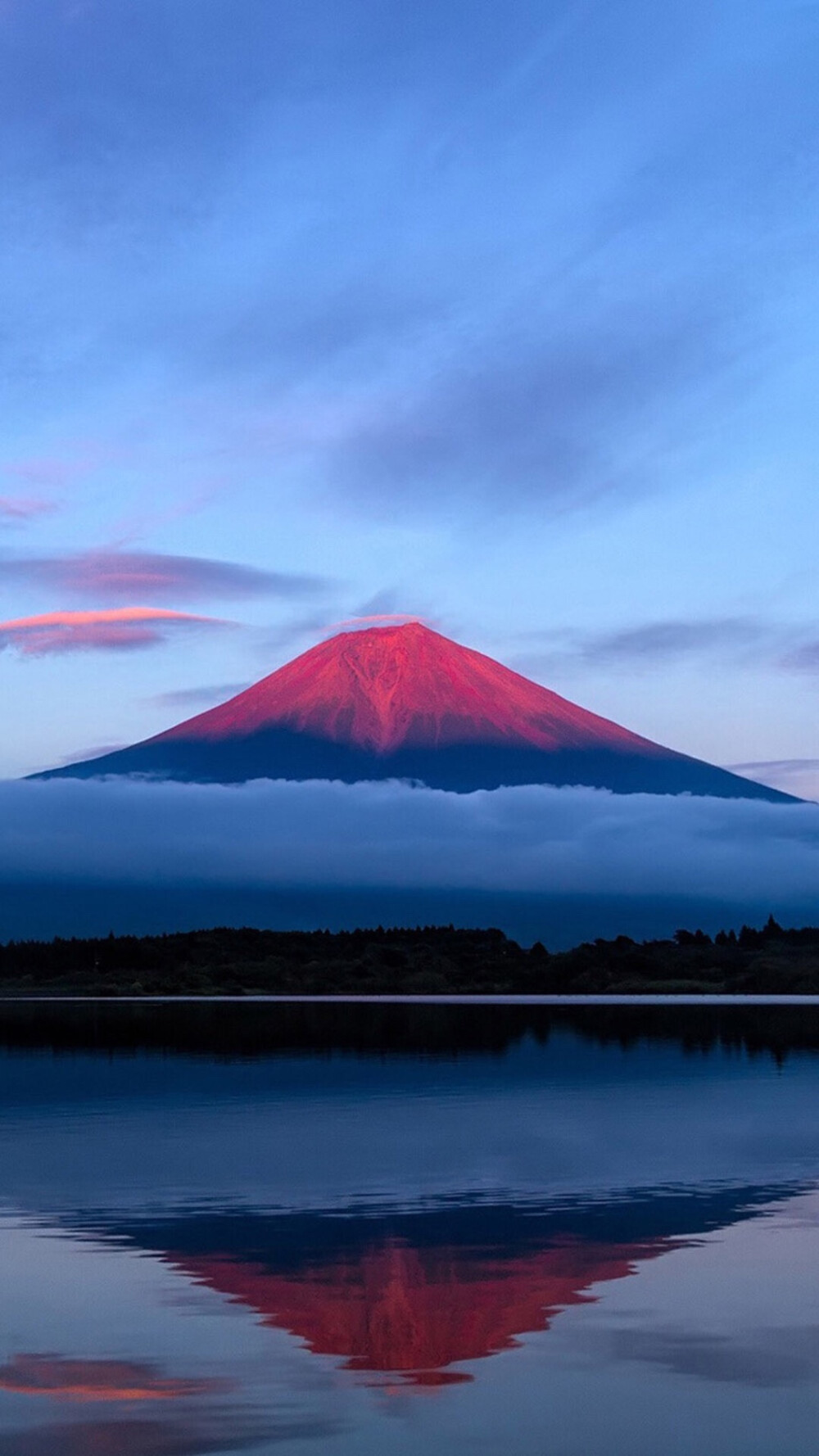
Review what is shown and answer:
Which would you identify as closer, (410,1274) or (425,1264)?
(410,1274)

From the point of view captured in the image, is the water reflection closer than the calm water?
No

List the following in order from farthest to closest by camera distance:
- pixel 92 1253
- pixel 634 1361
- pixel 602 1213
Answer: pixel 602 1213 → pixel 92 1253 → pixel 634 1361

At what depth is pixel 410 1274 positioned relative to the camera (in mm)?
20766

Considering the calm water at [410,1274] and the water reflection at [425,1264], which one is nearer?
the calm water at [410,1274]

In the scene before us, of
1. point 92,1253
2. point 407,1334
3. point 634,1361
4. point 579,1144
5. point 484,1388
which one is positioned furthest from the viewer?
point 579,1144

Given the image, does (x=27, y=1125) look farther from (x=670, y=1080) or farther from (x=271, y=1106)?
(x=670, y=1080)

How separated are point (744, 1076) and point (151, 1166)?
2933cm

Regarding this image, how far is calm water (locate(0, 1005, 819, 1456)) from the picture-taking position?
14.4 metres

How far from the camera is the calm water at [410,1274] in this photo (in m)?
14.4

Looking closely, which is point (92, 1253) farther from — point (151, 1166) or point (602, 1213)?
point (151, 1166)

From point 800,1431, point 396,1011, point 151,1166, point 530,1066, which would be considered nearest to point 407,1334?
point 800,1431

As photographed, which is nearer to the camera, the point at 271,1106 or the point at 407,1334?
the point at 407,1334

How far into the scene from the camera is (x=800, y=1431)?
14102 millimetres

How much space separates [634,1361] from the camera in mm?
16516
